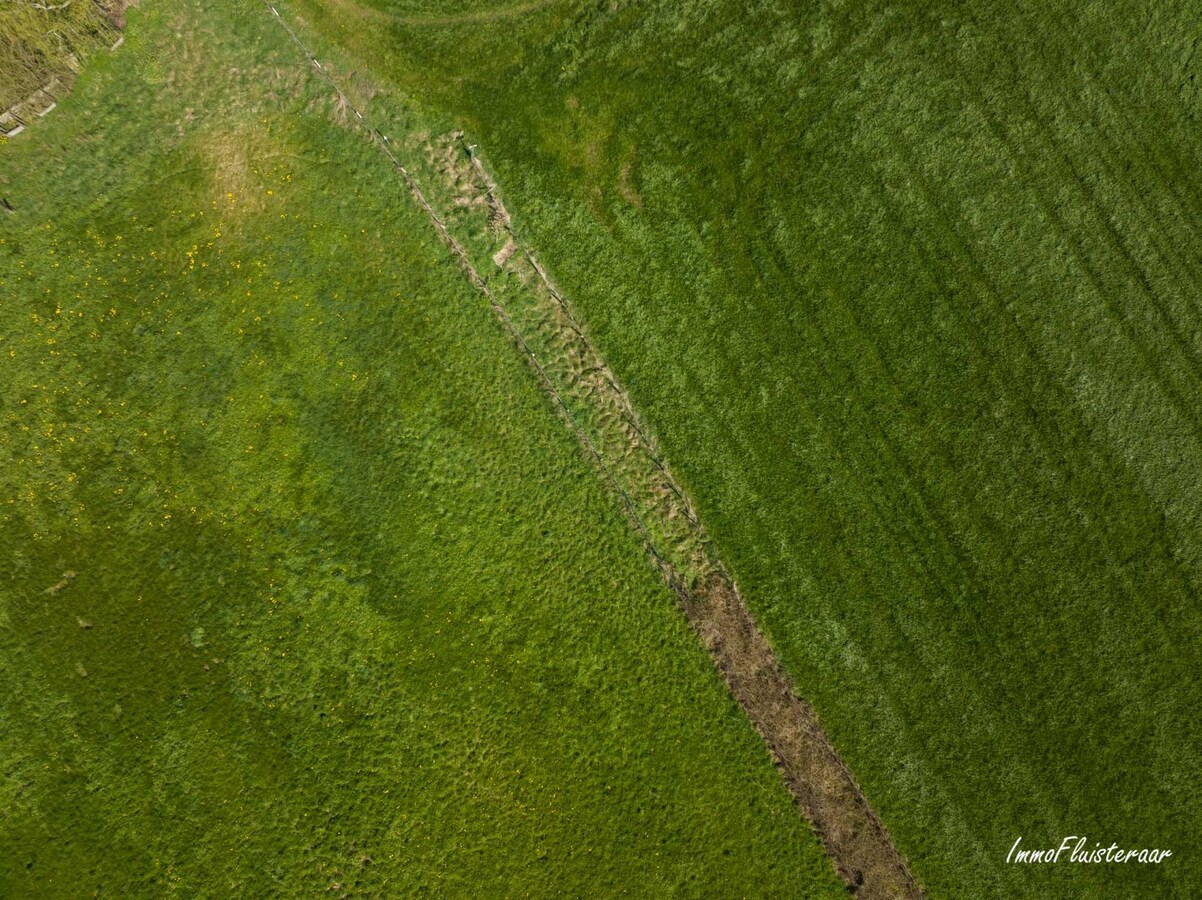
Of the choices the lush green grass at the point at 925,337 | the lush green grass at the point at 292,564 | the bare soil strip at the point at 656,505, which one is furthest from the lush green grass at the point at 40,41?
the bare soil strip at the point at 656,505

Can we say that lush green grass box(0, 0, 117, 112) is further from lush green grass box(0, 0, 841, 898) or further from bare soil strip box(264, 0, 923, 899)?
bare soil strip box(264, 0, 923, 899)

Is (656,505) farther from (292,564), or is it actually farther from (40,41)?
(40,41)

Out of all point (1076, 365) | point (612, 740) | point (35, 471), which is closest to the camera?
point (35, 471)

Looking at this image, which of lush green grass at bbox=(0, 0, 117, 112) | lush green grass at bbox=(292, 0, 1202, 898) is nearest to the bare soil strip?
lush green grass at bbox=(292, 0, 1202, 898)

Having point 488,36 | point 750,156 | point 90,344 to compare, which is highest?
point 488,36

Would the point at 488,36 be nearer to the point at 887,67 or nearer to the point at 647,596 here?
the point at 887,67

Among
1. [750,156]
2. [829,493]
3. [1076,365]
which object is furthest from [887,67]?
[829,493]
